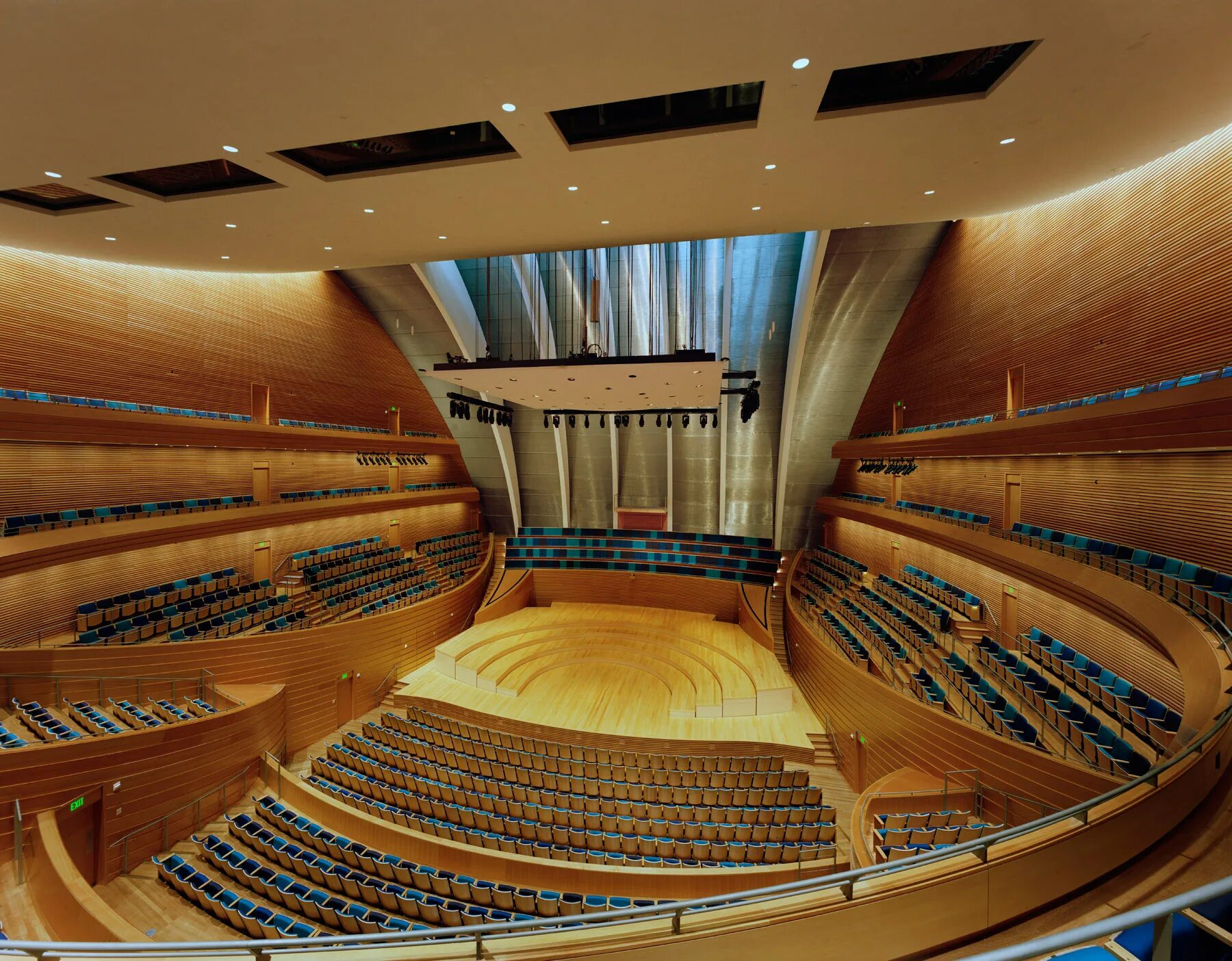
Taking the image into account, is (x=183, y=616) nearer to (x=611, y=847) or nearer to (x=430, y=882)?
(x=430, y=882)

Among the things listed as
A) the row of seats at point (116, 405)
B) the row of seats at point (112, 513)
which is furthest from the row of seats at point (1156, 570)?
the row of seats at point (112, 513)

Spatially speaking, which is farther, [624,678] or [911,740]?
[624,678]

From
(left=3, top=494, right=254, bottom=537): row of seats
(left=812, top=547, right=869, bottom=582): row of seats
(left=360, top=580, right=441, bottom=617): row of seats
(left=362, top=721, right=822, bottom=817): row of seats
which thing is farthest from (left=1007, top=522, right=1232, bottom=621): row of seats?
(left=3, top=494, right=254, bottom=537): row of seats

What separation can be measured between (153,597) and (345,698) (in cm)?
414

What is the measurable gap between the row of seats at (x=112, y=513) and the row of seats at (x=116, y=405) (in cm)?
179

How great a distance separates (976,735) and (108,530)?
1344 centimetres

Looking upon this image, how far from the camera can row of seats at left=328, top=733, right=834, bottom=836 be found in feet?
26.2

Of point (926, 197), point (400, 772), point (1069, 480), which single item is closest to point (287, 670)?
point (400, 772)

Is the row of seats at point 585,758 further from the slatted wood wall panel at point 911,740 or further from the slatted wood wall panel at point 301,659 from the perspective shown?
the slatted wood wall panel at point 301,659

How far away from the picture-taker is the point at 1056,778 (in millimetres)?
5742

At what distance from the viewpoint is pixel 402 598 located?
15.0m

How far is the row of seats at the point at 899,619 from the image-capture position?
1021cm

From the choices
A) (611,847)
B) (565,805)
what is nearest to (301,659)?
(565,805)

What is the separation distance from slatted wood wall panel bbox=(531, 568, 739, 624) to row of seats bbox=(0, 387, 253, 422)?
9.72m
